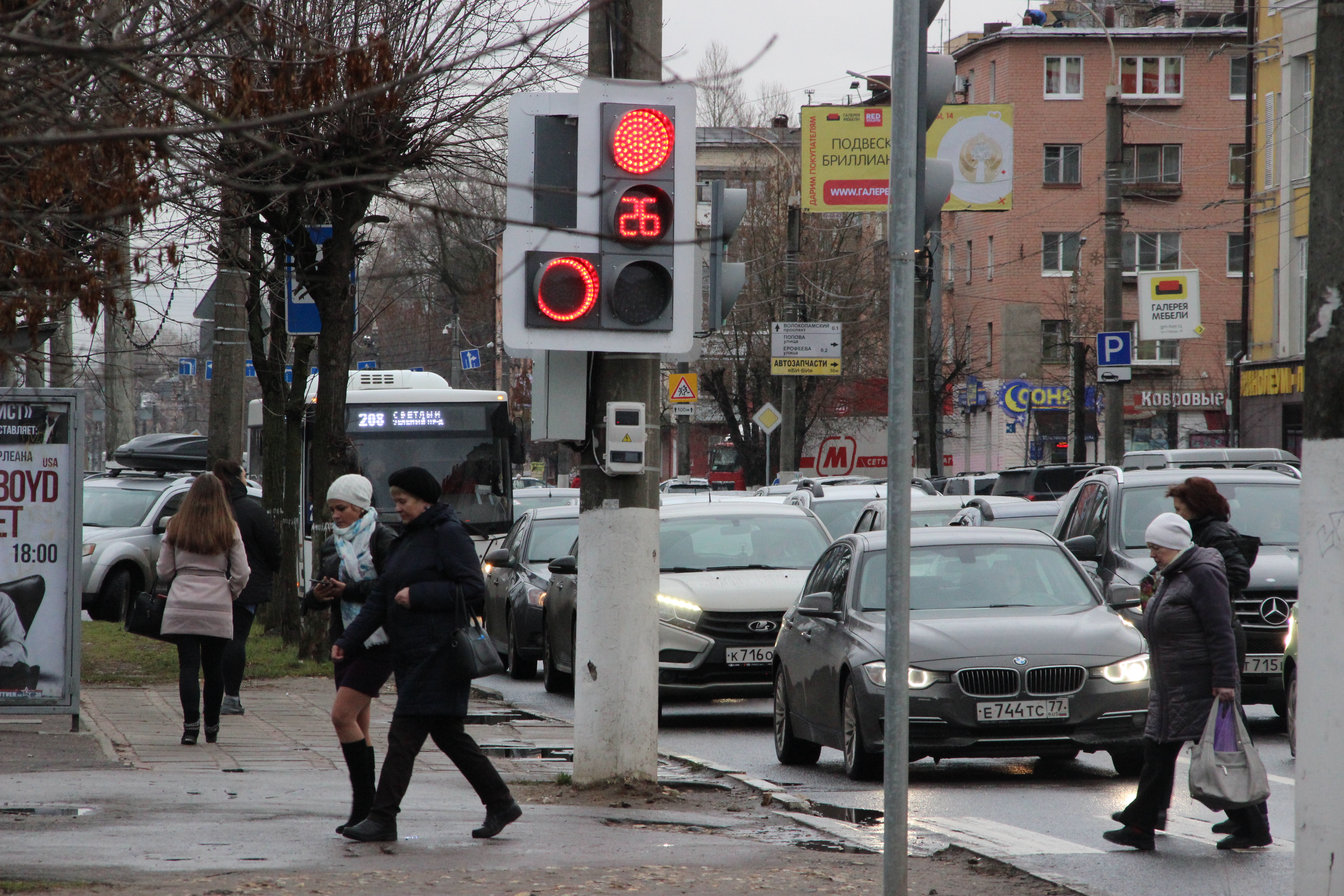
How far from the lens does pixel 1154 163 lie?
69.6 m

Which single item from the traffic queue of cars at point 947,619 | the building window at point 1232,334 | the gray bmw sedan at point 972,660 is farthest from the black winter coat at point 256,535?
the building window at point 1232,334

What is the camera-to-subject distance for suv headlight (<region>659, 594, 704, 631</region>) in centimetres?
1473

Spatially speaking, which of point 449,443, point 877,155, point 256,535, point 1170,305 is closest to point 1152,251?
point 1170,305

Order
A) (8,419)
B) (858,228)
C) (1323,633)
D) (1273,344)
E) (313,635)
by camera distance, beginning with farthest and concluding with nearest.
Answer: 1. (858,228)
2. (1273,344)
3. (313,635)
4. (8,419)
5. (1323,633)

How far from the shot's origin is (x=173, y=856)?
778 centimetres

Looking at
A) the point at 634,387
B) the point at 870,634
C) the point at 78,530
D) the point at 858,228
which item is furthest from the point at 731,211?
the point at 858,228

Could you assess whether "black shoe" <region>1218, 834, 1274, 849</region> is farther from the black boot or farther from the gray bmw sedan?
the black boot

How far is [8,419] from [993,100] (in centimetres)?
6061

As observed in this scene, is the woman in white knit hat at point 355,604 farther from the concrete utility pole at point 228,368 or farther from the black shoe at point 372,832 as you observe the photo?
the concrete utility pole at point 228,368

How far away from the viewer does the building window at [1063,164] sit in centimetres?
6900

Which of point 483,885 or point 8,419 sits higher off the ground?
point 8,419

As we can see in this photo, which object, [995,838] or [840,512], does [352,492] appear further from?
[840,512]

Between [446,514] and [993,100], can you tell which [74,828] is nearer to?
→ [446,514]

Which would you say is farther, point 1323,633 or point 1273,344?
point 1273,344
